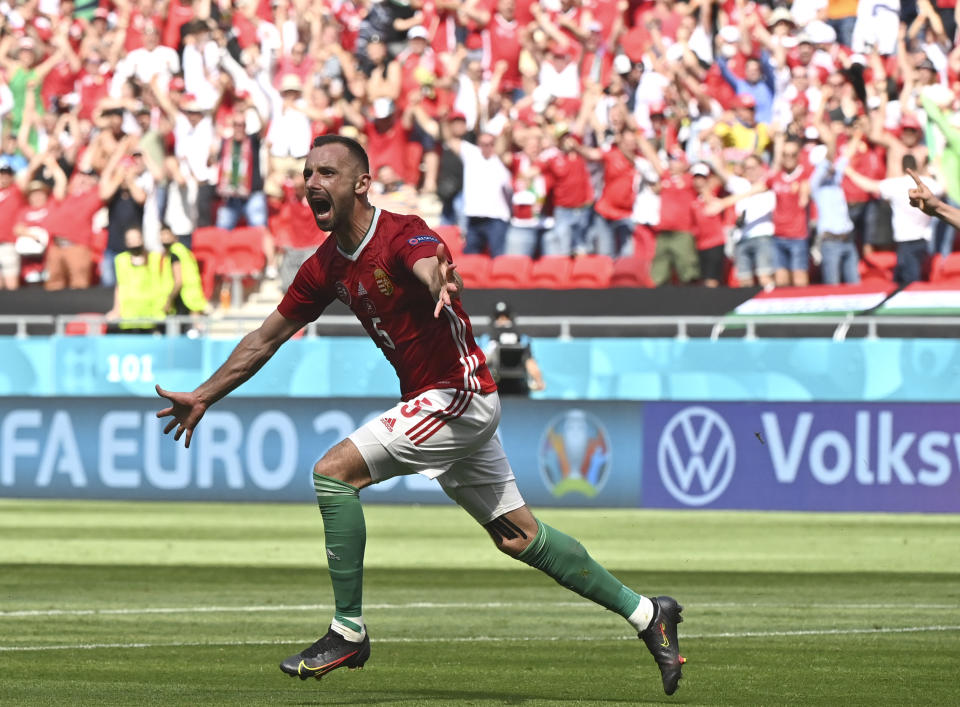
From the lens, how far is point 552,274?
21562 millimetres

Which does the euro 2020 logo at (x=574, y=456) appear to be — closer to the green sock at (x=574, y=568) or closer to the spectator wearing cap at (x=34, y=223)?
the spectator wearing cap at (x=34, y=223)

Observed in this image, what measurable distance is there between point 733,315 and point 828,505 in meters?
2.47

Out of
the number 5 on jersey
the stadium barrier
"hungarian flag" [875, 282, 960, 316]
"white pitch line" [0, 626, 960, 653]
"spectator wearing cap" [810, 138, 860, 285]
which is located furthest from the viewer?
"spectator wearing cap" [810, 138, 860, 285]

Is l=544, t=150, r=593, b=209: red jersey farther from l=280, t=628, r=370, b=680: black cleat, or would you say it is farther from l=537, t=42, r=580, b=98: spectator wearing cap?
l=280, t=628, r=370, b=680: black cleat

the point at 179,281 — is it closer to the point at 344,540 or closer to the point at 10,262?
the point at 10,262

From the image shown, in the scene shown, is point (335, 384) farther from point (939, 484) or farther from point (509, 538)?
point (509, 538)

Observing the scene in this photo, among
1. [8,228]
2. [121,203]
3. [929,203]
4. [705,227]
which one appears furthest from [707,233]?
[929,203]

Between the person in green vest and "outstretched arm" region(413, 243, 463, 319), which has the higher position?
"outstretched arm" region(413, 243, 463, 319)

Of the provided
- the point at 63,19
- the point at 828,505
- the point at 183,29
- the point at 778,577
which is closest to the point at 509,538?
the point at 778,577

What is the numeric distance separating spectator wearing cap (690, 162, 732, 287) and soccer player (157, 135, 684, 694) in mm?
13322

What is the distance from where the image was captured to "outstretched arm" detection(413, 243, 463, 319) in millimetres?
6918

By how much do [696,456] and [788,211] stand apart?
3.25 meters

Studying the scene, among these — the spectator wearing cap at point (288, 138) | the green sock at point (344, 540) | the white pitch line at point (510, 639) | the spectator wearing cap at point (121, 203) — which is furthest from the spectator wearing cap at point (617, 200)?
the green sock at point (344, 540)

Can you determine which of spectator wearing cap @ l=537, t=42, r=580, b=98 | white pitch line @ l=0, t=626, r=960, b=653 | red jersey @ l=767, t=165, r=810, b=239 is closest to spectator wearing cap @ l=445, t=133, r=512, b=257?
spectator wearing cap @ l=537, t=42, r=580, b=98
